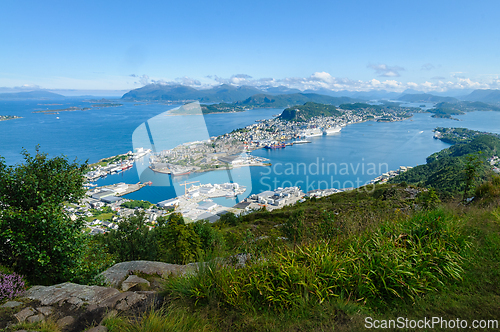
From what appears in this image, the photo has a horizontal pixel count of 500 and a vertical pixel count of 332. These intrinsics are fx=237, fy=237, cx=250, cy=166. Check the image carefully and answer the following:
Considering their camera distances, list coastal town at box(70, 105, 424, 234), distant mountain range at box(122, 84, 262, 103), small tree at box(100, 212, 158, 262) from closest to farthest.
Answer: small tree at box(100, 212, 158, 262) → coastal town at box(70, 105, 424, 234) → distant mountain range at box(122, 84, 262, 103)

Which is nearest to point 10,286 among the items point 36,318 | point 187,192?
point 36,318

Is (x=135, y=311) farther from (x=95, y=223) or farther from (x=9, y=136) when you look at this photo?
(x=9, y=136)

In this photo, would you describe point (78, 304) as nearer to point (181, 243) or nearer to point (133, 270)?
point (133, 270)

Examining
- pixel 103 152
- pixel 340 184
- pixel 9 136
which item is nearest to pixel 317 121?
pixel 340 184

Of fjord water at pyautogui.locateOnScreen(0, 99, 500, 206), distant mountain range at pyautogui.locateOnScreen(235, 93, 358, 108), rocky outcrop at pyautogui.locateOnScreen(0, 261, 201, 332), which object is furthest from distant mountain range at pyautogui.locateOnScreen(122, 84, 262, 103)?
rocky outcrop at pyautogui.locateOnScreen(0, 261, 201, 332)

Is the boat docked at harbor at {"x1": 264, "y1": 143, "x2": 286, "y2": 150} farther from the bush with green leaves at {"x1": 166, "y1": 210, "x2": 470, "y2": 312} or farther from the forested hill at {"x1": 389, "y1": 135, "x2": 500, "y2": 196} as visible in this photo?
the bush with green leaves at {"x1": 166, "y1": 210, "x2": 470, "y2": 312}

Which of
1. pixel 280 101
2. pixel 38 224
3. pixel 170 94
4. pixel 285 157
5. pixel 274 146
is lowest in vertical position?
pixel 285 157
